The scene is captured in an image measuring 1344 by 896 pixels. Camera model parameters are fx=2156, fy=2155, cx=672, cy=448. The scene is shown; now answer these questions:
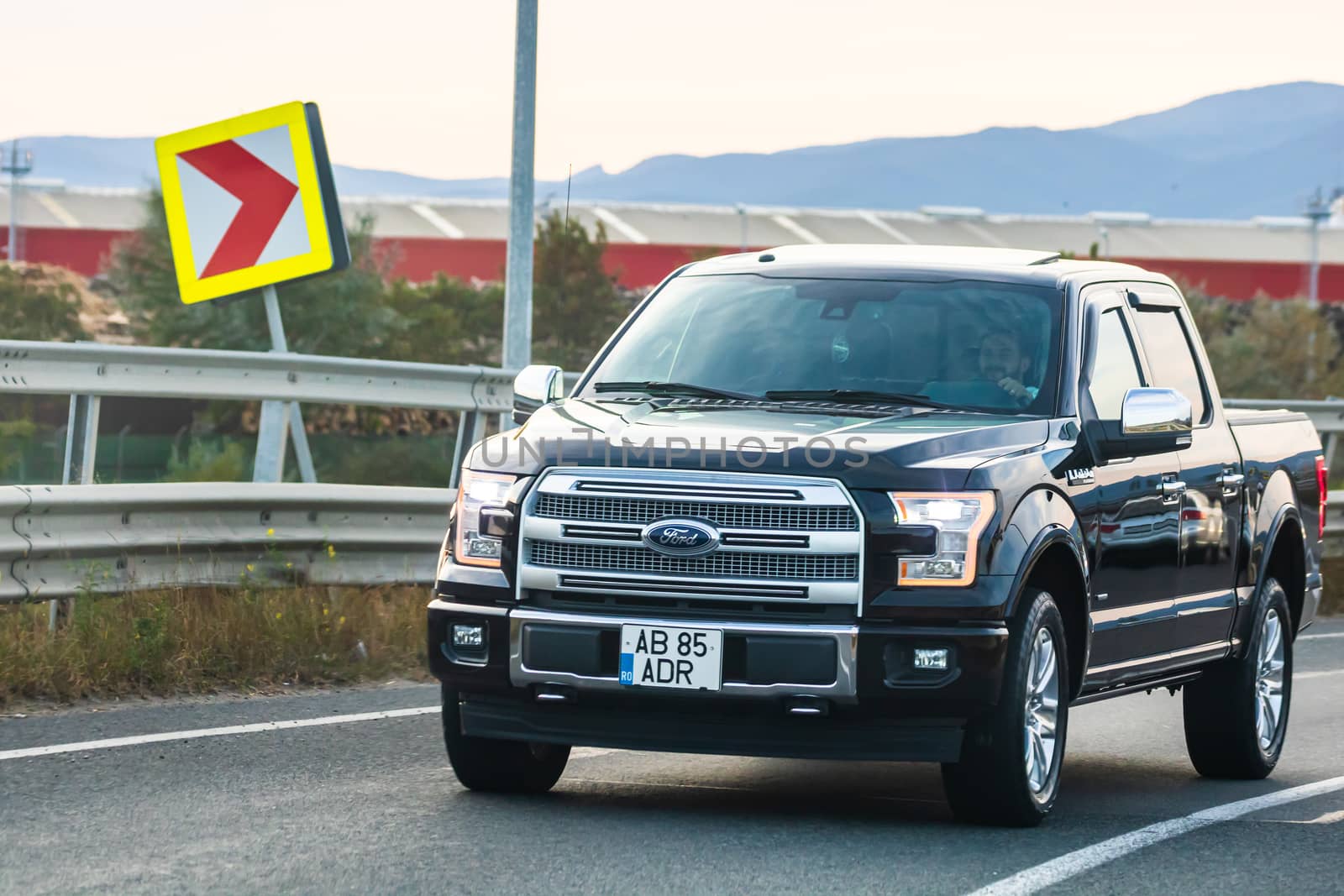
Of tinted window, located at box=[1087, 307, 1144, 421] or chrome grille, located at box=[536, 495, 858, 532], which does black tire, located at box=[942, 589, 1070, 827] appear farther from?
tinted window, located at box=[1087, 307, 1144, 421]

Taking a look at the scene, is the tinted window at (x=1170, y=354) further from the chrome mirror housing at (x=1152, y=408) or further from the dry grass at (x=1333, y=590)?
the dry grass at (x=1333, y=590)

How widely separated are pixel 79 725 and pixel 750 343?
3002 millimetres

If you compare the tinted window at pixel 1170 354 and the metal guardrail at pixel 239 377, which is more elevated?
the tinted window at pixel 1170 354

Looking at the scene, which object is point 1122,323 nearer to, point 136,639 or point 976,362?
point 976,362

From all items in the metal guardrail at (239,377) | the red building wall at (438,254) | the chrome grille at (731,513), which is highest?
the red building wall at (438,254)

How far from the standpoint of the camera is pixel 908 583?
6.23 metres

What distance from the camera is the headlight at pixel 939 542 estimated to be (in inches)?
245

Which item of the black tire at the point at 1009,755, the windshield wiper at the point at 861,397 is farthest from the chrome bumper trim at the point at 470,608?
the black tire at the point at 1009,755

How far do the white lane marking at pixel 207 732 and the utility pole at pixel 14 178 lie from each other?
68.1m

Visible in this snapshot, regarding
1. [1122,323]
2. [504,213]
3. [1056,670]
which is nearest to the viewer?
[1056,670]

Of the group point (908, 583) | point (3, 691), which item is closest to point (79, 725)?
point (3, 691)

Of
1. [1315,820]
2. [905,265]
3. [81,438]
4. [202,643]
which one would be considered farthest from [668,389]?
[81,438]

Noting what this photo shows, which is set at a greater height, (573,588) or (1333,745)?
(573,588)

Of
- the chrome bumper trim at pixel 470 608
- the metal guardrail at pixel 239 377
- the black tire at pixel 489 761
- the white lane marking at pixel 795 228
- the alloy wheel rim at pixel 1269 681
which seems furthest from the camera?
the white lane marking at pixel 795 228
